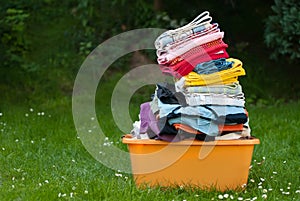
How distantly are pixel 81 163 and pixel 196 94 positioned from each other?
43.8 inches

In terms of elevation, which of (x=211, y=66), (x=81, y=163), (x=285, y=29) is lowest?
(x=81, y=163)

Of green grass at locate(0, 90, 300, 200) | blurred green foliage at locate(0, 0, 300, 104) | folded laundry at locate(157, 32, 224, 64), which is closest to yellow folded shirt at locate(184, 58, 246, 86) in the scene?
folded laundry at locate(157, 32, 224, 64)

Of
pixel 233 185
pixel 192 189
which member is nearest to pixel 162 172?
pixel 192 189

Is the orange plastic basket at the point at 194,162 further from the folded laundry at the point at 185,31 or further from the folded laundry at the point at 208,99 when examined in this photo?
the folded laundry at the point at 185,31

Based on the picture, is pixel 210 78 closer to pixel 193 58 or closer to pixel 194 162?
pixel 193 58

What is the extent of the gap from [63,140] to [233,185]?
6.01 feet

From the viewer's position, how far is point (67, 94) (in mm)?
6883

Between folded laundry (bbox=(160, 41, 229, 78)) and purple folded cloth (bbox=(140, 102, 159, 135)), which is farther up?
folded laundry (bbox=(160, 41, 229, 78))

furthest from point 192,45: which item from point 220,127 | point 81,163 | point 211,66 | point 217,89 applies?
point 81,163

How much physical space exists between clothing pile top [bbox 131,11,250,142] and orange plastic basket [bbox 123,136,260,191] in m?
0.06

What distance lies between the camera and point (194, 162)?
3.28 m

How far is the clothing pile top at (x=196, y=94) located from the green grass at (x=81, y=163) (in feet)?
1.07

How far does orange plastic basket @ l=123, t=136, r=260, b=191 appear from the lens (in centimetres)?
325

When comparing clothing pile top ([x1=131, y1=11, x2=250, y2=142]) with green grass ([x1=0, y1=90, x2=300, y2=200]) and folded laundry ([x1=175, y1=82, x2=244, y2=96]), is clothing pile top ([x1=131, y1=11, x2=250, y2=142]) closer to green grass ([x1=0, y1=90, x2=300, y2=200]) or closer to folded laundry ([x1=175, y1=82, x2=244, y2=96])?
folded laundry ([x1=175, y1=82, x2=244, y2=96])
